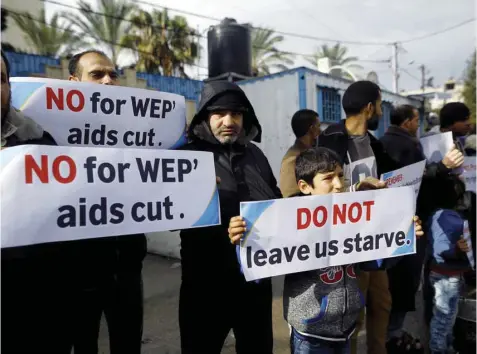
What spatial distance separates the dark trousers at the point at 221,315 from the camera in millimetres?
1840

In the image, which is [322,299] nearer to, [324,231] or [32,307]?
[324,231]

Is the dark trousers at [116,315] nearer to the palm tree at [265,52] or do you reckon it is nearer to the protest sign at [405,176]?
the protest sign at [405,176]

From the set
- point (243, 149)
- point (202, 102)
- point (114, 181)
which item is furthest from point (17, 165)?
point (243, 149)

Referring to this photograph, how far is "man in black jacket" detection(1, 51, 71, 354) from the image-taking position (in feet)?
4.58

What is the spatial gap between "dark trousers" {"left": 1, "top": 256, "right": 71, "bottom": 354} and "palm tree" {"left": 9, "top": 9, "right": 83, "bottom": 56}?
1684 cm

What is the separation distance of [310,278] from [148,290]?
3.18m

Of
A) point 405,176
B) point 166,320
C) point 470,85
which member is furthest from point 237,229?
point 470,85

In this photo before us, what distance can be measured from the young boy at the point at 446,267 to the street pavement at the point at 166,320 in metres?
0.57

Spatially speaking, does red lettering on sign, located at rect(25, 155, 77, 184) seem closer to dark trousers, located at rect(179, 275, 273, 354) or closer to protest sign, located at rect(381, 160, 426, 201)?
dark trousers, located at rect(179, 275, 273, 354)

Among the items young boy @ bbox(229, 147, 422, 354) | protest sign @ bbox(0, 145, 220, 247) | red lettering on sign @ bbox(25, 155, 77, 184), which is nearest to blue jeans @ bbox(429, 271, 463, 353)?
young boy @ bbox(229, 147, 422, 354)

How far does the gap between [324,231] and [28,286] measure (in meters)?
1.27

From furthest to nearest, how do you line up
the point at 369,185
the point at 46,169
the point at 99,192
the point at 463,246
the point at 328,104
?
the point at 328,104 → the point at 463,246 → the point at 369,185 → the point at 99,192 → the point at 46,169

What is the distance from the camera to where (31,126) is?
1519mm

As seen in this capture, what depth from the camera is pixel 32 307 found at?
56.9 inches
